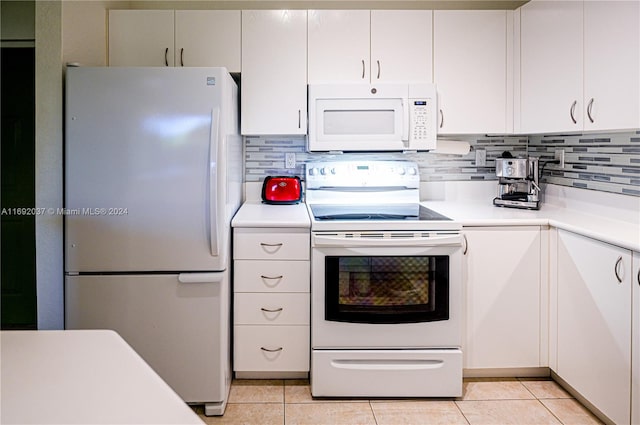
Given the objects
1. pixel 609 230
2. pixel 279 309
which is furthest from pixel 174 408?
pixel 609 230

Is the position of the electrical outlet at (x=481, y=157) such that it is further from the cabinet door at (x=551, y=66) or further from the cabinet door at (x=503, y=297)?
the cabinet door at (x=503, y=297)

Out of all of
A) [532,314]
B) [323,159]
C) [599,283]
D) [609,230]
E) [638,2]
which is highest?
[638,2]

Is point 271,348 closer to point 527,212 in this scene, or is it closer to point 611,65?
point 527,212

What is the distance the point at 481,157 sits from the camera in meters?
3.61

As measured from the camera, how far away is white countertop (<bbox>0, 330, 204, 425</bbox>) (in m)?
0.82

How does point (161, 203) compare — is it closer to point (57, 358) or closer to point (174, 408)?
point (57, 358)

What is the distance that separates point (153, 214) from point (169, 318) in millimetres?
486

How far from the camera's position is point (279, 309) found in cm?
281

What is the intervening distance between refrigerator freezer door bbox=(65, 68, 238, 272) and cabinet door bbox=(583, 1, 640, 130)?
5.38ft

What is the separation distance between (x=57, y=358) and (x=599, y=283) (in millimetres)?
2095

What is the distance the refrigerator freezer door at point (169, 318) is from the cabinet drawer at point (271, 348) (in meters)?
0.21

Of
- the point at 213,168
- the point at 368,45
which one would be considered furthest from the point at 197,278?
the point at 368,45

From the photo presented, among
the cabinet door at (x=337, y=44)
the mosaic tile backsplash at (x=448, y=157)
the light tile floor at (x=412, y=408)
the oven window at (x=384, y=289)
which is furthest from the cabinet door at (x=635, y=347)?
the cabinet door at (x=337, y=44)

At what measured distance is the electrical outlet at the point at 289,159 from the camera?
3.54 m
